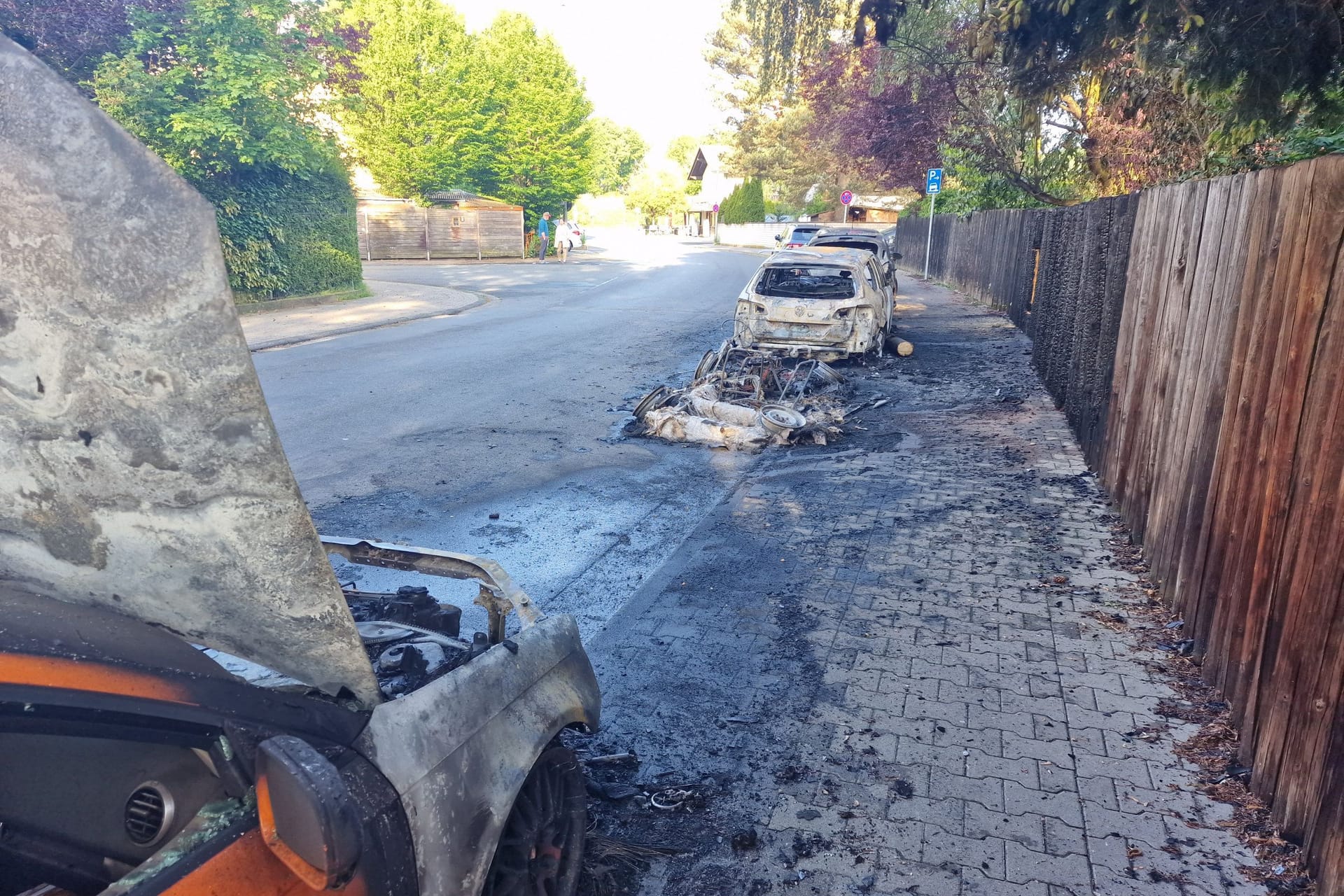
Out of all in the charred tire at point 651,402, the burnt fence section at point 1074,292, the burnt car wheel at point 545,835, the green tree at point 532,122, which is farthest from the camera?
the green tree at point 532,122

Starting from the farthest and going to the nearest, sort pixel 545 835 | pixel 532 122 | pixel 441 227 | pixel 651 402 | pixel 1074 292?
1. pixel 532 122
2. pixel 441 227
3. pixel 651 402
4. pixel 1074 292
5. pixel 545 835

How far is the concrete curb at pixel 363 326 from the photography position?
15.0 meters

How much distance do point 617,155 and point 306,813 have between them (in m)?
129

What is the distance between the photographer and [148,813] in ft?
6.04

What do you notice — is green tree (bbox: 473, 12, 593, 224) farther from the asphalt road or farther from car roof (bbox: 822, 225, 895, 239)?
the asphalt road

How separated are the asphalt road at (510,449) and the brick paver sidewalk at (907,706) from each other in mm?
548

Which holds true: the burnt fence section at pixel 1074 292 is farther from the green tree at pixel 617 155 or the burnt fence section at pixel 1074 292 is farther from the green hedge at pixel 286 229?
the green tree at pixel 617 155

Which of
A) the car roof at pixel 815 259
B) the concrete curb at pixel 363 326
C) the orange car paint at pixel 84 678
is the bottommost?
the concrete curb at pixel 363 326

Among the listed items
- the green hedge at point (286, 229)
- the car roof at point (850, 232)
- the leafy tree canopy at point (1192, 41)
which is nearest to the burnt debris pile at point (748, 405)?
the leafy tree canopy at point (1192, 41)

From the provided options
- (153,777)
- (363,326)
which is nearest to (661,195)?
(363,326)

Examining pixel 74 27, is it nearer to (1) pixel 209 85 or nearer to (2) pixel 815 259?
(1) pixel 209 85

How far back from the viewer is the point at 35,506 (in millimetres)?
1919

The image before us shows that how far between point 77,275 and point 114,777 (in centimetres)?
99

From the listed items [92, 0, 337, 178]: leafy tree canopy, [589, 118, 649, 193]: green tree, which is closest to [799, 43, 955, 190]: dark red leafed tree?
[92, 0, 337, 178]: leafy tree canopy
